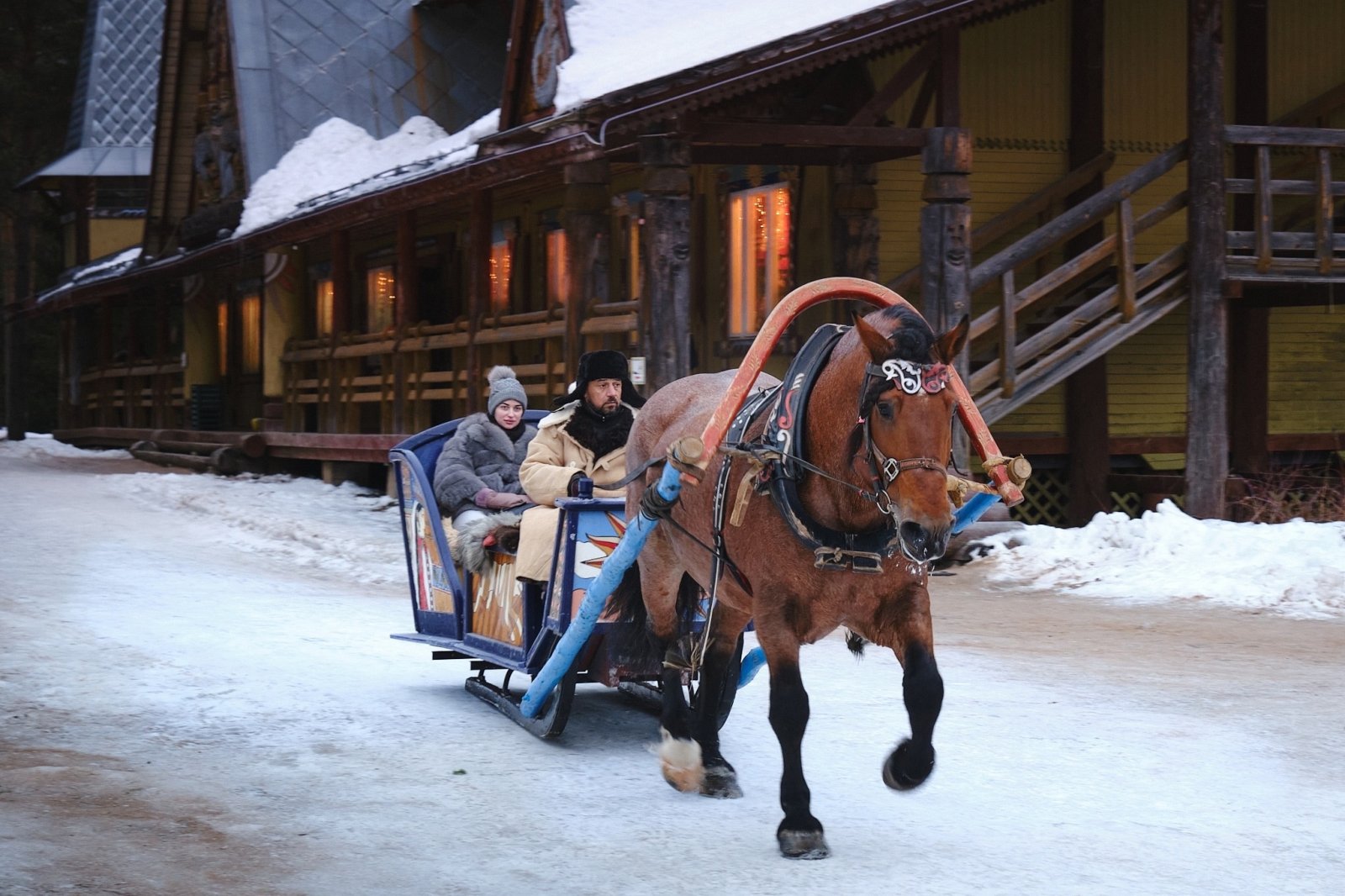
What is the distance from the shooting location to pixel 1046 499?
1873cm

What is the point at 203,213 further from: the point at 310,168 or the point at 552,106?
the point at 552,106

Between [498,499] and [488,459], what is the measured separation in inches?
20.4

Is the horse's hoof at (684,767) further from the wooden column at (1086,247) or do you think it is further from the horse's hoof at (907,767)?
the wooden column at (1086,247)

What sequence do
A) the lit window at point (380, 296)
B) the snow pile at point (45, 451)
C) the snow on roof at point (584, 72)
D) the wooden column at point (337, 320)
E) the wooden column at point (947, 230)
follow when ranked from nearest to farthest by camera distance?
the wooden column at point (947, 230)
the snow on roof at point (584, 72)
the wooden column at point (337, 320)
the lit window at point (380, 296)
the snow pile at point (45, 451)

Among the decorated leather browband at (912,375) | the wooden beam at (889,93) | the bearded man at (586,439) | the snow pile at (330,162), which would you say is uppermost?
the snow pile at (330,162)

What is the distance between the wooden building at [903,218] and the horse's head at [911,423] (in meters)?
8.97

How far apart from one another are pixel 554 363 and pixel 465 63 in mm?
11454

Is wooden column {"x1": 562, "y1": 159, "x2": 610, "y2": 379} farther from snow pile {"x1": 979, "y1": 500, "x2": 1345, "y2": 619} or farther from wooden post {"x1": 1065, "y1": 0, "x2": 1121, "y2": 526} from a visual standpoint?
wooden post {"x1": 1065, "y1": 0, "x2": 1121, "y2": 526}

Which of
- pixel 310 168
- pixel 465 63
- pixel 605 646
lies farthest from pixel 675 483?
pixel 465 63

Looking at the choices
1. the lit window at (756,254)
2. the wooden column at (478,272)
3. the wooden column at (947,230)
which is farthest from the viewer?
the wooden column at (478,272)

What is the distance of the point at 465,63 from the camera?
27203 millimetres

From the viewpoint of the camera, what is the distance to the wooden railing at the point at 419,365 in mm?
17312

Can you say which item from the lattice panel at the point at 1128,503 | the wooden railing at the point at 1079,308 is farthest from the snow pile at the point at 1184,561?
the lattice panel at the point at 1128,503

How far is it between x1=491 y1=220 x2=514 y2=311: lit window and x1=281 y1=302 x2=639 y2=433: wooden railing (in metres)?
1.17
